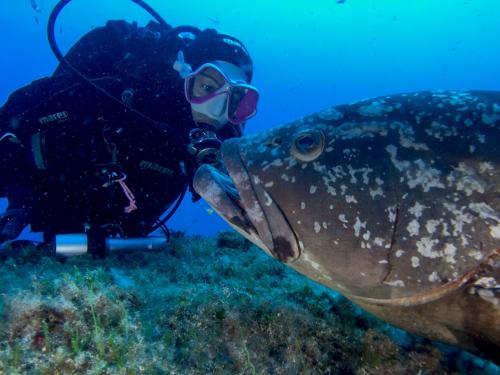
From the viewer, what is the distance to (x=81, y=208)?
593 cm

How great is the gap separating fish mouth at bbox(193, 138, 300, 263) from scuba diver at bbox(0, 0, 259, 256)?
8.01 feet


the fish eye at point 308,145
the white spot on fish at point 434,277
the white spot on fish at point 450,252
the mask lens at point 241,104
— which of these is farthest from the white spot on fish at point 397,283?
the mask lens at point 241,104

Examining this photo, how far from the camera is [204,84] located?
6.02m

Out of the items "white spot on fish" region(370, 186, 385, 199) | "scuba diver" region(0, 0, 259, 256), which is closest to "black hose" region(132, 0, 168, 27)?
"scuba diver" region(0, 0, 259, 256)

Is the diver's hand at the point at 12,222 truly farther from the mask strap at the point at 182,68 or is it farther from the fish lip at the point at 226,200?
the fish lip at the point at 226,200

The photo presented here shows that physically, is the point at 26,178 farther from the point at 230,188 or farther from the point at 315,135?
the point at 315,135

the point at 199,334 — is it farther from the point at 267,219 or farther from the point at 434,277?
the point at 434,277

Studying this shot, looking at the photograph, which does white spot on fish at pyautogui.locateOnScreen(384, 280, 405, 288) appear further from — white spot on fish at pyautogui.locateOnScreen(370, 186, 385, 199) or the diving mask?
the diving mask

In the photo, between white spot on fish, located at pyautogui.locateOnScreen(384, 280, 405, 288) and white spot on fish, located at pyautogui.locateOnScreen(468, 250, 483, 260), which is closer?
white spot on fish, located at pyautogui.locateOnScreen(468, 250, 483, 260)

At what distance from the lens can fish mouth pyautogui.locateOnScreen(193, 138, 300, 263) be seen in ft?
→ 8.60

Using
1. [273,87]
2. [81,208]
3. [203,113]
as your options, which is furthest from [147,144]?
[273,87]

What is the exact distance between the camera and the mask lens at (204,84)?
592 centimetres

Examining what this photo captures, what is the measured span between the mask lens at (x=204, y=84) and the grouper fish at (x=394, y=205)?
3.27 m

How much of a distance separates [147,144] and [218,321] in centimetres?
331
